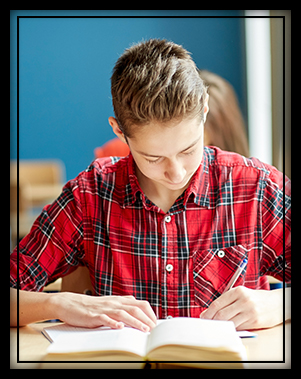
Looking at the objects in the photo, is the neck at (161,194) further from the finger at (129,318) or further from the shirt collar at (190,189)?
the finger at (129,318)

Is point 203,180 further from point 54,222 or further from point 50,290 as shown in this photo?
point 50,290

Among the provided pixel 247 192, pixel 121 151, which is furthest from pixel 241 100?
pixel 247 192

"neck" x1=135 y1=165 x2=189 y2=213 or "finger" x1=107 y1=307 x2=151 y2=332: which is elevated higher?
"neck" x1=135 y1=165 x2=189 y2=213

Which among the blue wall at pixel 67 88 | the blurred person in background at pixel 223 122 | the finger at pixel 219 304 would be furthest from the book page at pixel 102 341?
the blue wall at pixel 67 88

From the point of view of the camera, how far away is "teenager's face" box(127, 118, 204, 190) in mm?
847

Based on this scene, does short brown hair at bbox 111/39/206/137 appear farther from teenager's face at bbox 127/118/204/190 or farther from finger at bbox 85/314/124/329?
finger at bbox 85/314/124/329

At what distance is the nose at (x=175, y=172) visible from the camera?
0.87 m

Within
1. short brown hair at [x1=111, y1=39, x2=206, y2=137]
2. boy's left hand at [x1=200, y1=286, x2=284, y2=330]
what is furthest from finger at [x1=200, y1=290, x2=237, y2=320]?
short brown hair at [x1=111, y1=39, x2=206, y2=137]

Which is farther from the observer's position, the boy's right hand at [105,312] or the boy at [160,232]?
the boy at [160,232]

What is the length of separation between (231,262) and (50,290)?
55 cm

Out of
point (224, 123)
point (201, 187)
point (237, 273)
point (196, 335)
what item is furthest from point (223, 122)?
point (196, 335)

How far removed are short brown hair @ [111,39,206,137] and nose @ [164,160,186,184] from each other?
0.09 metres

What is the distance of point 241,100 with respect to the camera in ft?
8.85

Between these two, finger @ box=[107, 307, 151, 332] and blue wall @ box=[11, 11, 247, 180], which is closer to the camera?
finger @ box=[107, 307, 151, 332]
